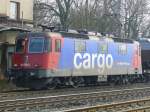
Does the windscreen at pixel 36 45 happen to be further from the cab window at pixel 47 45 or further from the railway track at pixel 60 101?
the railway track at pixel 60 101

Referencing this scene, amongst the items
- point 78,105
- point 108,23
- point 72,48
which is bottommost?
point 78,105

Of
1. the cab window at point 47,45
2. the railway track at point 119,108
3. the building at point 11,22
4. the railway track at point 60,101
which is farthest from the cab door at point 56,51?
the railway track at point 119,108

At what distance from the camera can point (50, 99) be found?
64.4ft

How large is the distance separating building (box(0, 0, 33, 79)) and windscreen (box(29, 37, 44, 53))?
11.2 feet

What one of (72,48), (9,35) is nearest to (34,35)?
(72,48)

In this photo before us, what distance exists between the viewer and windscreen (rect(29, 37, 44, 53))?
25453 millimetres

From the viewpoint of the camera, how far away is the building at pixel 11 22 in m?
30.1

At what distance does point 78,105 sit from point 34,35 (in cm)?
854

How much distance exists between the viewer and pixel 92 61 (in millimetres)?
28578

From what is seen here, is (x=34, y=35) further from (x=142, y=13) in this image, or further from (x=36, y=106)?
(x=142, y=13)

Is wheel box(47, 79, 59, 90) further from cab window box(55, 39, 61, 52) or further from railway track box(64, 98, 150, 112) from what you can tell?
railway track box(64, 98, 150, 112)

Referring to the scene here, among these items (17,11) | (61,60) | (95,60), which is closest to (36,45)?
(61,60)

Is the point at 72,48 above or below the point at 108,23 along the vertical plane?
below

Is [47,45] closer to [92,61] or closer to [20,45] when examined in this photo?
[20,45]
